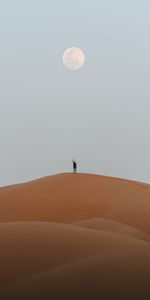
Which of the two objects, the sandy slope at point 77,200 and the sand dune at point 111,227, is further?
the sandy slope at point 77,200

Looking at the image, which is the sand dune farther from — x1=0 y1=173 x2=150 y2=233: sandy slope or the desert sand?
x1=0 y1=173 x2=150 y2=233: sandy slope

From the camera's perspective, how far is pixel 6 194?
25.2 m

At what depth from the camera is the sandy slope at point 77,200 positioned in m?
19.4

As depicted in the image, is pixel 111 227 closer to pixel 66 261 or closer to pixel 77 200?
pixel 66 261

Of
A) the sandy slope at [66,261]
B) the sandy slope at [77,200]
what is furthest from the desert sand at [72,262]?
the sandy slope at [77,200]

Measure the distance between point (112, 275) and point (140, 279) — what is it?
386 millimetres

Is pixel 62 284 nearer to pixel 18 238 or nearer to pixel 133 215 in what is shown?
pixel 18 238

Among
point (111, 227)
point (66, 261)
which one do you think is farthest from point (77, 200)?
point (66, 261)

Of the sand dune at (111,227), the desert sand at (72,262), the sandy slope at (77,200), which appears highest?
the desert sand at (72,262)

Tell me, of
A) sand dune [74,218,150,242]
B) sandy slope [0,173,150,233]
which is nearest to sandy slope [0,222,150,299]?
sand dune [74,218,150,242]

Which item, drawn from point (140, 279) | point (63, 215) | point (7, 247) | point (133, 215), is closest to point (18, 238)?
point (7, 247)

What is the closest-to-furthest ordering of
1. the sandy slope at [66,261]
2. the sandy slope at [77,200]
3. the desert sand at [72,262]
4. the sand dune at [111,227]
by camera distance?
the desert sand at [72,262], the sandy slope at [66,261], the sand dune at [111,227], the sandy slope at [77,200]

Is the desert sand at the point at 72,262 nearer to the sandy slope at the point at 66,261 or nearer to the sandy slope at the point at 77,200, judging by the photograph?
the sandy slope at the point at 66,261

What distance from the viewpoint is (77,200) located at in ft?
73.7
